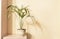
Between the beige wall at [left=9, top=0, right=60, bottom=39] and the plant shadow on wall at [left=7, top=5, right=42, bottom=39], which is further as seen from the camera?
the beige wall at [left=9, top=0, right=60, bottom=39]

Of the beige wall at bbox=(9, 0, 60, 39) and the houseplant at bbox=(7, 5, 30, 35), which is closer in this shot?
the houseplant at bbox=(7, 5, 30, 35)

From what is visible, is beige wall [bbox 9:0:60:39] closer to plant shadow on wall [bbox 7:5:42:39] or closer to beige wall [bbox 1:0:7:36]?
plant shadow on wall [bbox 7:5:42:39]

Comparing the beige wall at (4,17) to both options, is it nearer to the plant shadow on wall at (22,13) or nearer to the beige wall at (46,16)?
the plant shadow on wall at (22,13)

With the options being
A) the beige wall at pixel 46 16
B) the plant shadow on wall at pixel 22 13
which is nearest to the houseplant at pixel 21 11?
the plant shadow on wall at pixel 22 13

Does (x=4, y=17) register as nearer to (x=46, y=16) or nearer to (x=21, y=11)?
(x=21, y=11)

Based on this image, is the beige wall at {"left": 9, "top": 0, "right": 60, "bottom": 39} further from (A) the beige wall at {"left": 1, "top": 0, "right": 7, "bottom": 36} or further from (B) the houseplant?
(A) the beige wall at {"left": 1, "top": 0, "right": 7, "bottom": 36}

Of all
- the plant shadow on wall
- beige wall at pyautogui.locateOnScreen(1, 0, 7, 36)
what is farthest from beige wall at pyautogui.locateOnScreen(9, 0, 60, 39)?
beige wall at pyautogui.locateOnScreen(1, 0, 7, 36)

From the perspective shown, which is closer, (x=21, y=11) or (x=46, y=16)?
(x=21, y=11)

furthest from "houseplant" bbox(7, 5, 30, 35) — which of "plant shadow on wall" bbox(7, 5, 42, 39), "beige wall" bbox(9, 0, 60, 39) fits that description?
"beige wall" bbox(9, 0, 60, 39)

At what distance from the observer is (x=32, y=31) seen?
2352 millimetres

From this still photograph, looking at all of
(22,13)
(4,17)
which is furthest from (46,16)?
(4,17)

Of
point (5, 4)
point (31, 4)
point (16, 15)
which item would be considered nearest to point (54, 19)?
point (31, 4)

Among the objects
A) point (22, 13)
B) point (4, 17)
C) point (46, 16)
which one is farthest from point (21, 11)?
point (46, 16)

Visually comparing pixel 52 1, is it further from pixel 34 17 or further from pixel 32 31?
pixel 32 31
